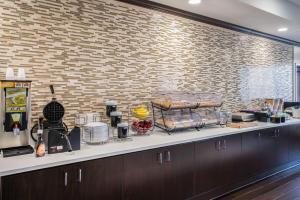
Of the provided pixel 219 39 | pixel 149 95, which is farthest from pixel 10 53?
pixel 219 39

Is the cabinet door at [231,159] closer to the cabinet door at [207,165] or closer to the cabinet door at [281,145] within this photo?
the cabinet door at [207,165]

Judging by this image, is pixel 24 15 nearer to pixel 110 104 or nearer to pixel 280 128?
pixel 110 104

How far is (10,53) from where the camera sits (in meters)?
2.10

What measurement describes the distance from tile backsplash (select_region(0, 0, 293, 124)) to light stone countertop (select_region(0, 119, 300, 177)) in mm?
561

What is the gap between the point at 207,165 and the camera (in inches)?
104

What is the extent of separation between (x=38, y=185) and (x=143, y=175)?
0.87 metres

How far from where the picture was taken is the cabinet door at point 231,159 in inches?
111

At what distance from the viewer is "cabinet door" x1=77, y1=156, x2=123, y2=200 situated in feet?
5.98

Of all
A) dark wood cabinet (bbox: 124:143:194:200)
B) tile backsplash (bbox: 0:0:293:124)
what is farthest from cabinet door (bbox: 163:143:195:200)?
tile backsplash (bbox: 0:0:293:124)

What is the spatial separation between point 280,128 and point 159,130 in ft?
6.31

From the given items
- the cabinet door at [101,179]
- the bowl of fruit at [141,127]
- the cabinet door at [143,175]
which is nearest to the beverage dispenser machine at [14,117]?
the cabinet door at [101,179]

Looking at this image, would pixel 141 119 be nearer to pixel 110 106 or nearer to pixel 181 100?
pixel 110 106

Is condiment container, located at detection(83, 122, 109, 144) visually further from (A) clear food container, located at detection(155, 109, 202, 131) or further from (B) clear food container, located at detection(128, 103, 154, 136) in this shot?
(A) clear food container, located at detection(155, 109, 202, 131)

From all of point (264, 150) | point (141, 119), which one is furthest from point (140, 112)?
point (264, 150)
